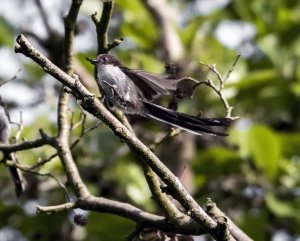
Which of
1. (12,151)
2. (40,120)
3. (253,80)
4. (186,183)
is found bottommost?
(12,151)

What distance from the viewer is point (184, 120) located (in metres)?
2.44

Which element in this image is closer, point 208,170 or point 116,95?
point 116,95

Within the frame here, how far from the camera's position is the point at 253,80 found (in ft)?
15.2

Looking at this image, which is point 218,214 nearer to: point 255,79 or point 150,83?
point 150,83

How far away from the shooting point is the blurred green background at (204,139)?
14.7 ft

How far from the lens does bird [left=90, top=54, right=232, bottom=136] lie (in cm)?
240

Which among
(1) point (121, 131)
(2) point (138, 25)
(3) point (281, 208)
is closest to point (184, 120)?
(1) point (121, 131)

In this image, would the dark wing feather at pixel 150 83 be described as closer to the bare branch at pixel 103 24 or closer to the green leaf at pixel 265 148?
the bare branch at pixel 103 24

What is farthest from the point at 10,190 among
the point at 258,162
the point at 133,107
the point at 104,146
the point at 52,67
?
the point at 52,67

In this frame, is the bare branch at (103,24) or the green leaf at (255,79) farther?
the green leaf at (255,79)

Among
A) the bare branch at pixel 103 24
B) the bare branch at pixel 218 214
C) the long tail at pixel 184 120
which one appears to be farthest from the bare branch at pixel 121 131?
the bare branch at pixel 103 24

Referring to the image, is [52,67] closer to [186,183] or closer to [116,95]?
[116,95]

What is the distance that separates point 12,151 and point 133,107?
0.55 meters

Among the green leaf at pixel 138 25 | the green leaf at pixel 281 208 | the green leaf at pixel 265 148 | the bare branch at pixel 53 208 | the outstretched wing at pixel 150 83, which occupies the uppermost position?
the green leaf at pixel 138 25
